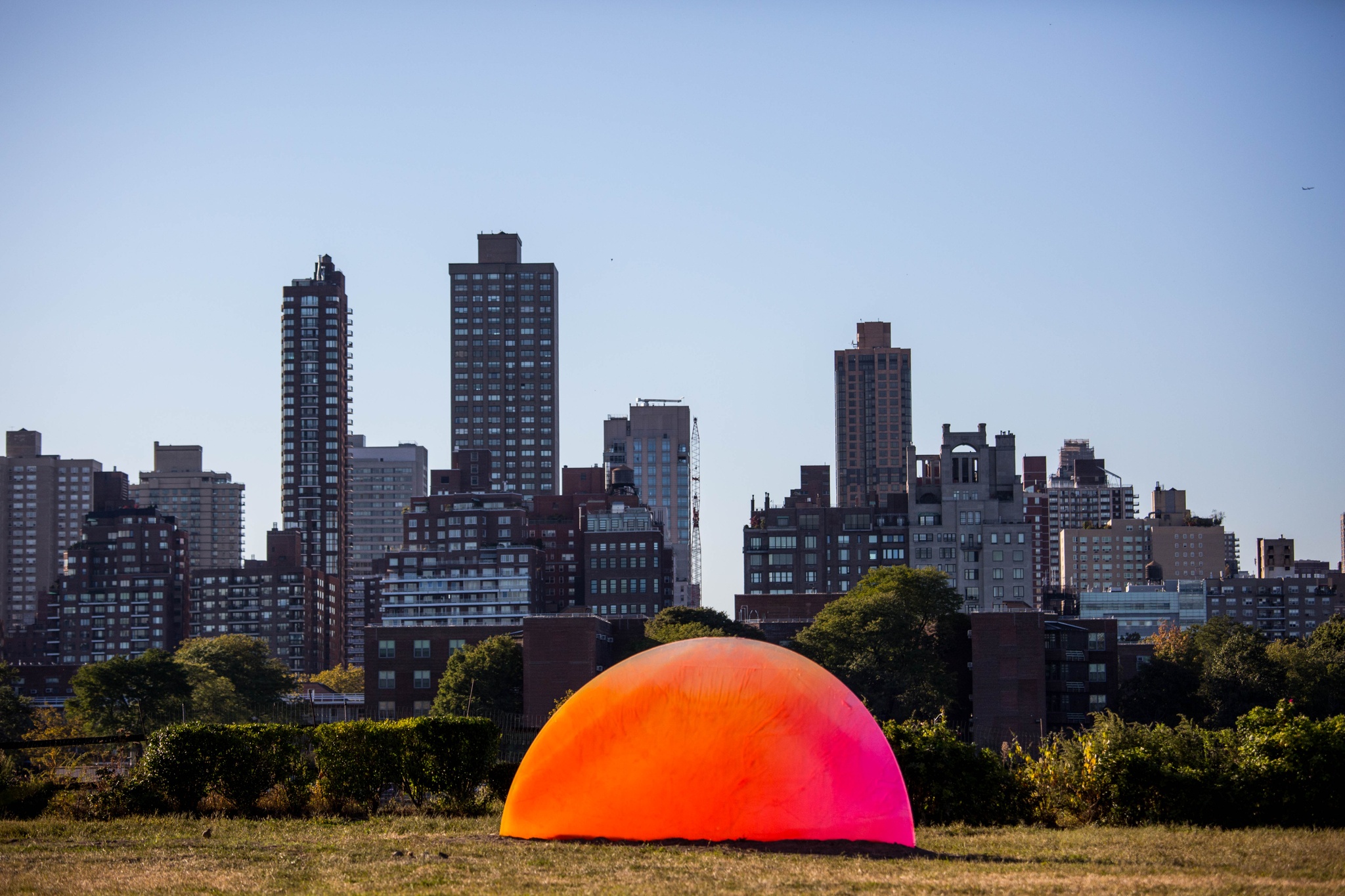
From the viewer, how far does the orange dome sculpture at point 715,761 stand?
2386cm

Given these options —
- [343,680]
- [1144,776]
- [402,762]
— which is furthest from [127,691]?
[1144,776]

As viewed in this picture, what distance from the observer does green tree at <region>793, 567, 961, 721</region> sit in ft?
324

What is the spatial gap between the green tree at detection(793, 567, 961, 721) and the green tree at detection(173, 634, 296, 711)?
4825cm

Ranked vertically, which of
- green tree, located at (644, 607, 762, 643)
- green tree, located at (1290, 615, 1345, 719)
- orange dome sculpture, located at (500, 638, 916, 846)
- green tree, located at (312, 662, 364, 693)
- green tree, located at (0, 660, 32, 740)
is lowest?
green tree, located at (312, 662, 364, 693)

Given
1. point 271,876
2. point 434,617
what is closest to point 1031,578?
point 434,617

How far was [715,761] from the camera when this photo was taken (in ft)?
79.0

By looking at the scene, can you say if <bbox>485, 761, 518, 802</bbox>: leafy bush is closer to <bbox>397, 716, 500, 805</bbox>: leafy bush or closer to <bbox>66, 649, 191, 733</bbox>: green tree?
<bbox>397, 716, 500, 805</bbox>: leafy bush

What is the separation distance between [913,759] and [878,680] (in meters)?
70.9

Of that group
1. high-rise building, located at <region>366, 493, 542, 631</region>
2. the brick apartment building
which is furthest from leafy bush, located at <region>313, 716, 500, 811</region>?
high-rise building, located at <region>366, 493, 542, 631</region>

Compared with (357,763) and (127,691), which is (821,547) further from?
(357,763)

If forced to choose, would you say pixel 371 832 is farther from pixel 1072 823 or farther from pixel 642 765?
pixel 1072 823

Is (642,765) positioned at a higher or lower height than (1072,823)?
higher

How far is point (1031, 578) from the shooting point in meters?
163

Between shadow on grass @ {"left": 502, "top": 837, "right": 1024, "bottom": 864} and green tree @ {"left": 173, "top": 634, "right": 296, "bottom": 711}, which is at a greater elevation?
shadow on grass @ {"left": 502, "top": 837, "right": 1024, "bottom": 864}
